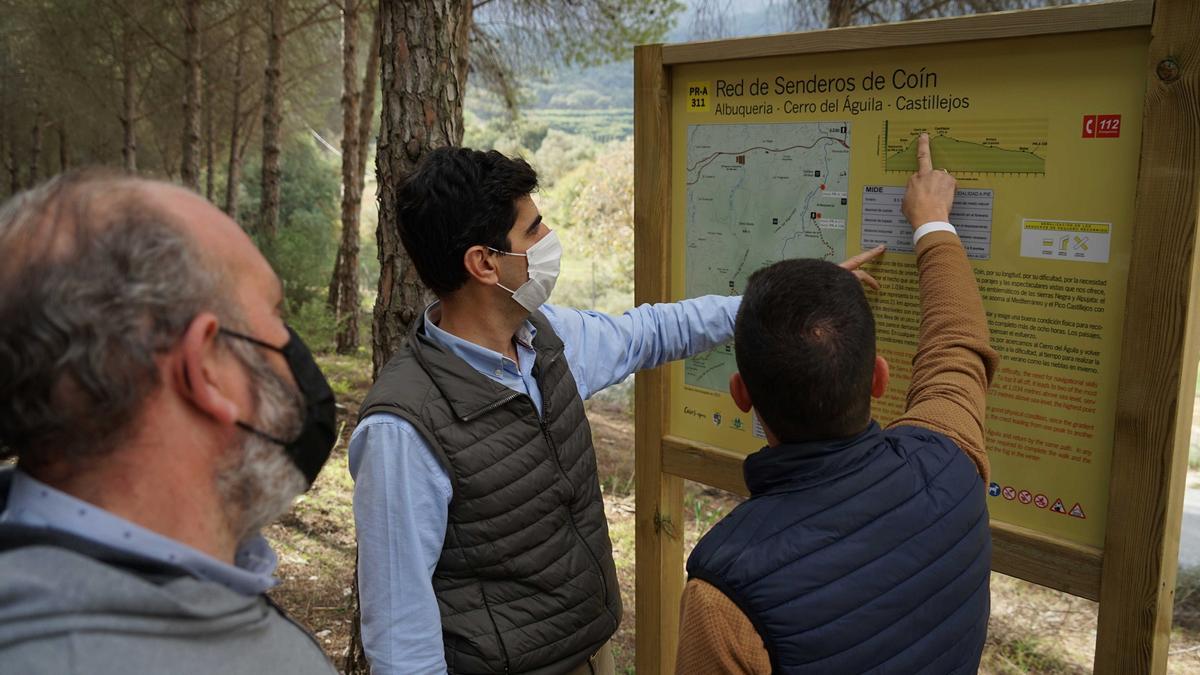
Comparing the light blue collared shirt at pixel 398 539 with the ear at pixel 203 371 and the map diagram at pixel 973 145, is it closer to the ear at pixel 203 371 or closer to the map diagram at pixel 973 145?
the ear at pixel 203 371

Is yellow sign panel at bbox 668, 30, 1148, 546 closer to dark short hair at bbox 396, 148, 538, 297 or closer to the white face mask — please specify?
the white face mask

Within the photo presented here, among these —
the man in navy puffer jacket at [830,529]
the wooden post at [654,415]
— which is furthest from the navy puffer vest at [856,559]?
the wooden post at [654,415]

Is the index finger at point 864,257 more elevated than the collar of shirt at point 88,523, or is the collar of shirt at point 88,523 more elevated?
the index finger at point 864,257

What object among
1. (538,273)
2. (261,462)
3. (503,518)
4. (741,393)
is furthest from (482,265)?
(261,462)

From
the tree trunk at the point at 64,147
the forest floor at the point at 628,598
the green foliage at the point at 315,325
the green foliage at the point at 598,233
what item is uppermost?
the tree trunk at the point at 64,147

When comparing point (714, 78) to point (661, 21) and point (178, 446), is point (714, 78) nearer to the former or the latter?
point (178, 446)

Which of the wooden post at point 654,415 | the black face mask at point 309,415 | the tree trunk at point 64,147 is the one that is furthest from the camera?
the tree trunk at point 64,147

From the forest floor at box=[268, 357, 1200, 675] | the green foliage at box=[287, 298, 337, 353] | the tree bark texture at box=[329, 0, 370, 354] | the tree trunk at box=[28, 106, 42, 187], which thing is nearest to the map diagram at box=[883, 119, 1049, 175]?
the forest floor at box=[268, 357, 1200, 675]

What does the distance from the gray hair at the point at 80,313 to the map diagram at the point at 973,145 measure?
1.84 metres

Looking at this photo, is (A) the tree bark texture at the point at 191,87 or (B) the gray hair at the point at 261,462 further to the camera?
(A) the tree bark texture at the point at 191,87

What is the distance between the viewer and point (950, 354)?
6.68 ft

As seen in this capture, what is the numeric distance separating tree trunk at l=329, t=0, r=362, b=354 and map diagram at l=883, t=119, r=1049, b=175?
10.1 metres

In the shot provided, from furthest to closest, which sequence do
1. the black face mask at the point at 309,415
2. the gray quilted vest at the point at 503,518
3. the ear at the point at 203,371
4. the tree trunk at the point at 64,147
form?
1. the tree trunk at the point at 64,147
2. the gray quilted vest at the point at 503,518
3. the black face mask at the point at 309,415
4. the ear at the point at 203,371

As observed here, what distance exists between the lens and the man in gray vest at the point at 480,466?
6.41ft
